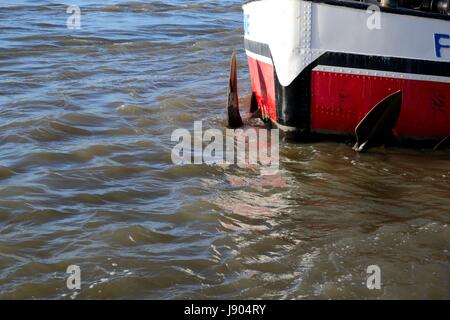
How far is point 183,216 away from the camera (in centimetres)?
506

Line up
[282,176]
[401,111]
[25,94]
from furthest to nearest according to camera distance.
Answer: [25,94] < [401,111] < [282,176]

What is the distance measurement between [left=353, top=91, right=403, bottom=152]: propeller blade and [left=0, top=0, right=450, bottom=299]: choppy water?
5.4 inches

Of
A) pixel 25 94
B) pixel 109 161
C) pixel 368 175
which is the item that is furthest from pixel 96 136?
pixel 368 175

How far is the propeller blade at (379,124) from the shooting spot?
19.9 ft

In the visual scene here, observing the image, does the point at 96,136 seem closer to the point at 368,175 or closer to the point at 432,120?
the point at 368,175

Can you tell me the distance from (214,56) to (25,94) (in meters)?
3.40

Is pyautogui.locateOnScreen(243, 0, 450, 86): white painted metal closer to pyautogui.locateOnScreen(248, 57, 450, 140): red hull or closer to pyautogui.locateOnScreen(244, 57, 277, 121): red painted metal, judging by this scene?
pyautogui.locateOnScreen(248, 57, 450, 140): red hull

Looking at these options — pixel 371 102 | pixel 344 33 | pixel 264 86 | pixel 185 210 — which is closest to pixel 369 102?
pixel 371 102

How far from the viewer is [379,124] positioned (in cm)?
615

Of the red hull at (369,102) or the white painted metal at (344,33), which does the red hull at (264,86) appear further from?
the white painted metal at (344,33)

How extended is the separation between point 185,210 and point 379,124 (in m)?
1.92

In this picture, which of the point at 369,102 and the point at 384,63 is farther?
the point at 369,102

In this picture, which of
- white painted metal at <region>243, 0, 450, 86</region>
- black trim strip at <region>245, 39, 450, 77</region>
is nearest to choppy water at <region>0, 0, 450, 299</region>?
black trim strip at <region>245, 39, 450, 77</region>

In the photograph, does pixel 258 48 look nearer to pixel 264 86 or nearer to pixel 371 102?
pixel 264 86
